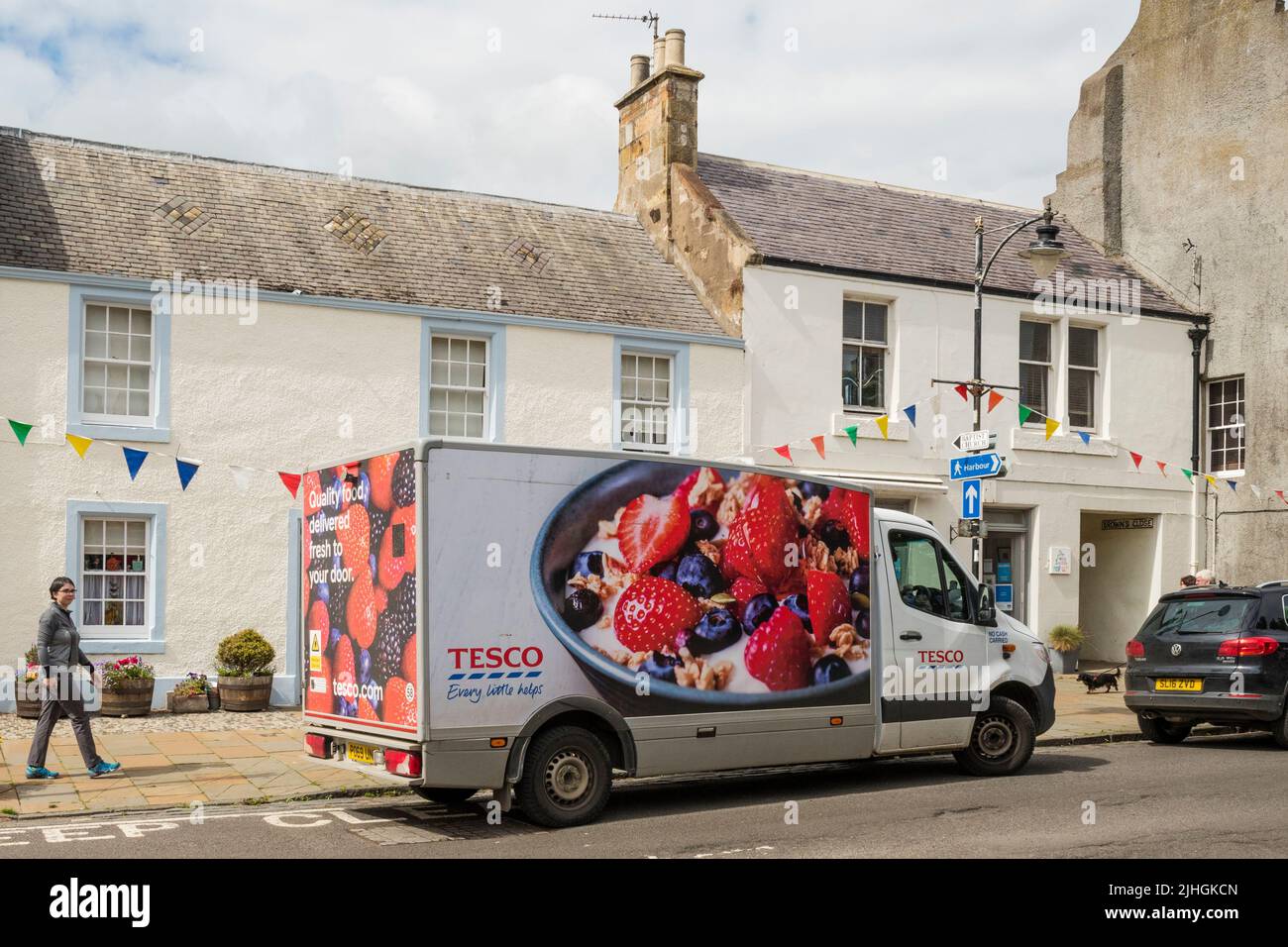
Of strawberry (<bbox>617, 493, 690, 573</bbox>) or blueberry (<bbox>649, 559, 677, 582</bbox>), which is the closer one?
strawberry (<bbox>617, 493, 690, 573</bbox>)

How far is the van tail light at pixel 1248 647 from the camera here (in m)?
13.4

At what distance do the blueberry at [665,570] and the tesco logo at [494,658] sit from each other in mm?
1174

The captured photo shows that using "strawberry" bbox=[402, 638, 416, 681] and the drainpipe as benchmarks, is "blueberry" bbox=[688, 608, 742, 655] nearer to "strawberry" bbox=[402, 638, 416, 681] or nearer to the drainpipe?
"strawberry" bbox=[402, 638, 416, 681]

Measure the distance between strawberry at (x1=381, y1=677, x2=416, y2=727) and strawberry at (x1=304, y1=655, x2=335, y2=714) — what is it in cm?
102

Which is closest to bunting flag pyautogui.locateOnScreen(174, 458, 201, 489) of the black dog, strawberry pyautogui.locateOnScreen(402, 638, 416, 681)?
strawberry pyautogui.locateOnScreen(402, 638, 416, 681)

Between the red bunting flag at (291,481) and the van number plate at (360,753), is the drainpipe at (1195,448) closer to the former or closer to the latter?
the red bunting flag at (291,481)

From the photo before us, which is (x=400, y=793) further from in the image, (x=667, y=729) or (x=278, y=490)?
(x=278, y=490)

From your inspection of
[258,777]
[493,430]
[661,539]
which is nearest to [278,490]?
[493,430]

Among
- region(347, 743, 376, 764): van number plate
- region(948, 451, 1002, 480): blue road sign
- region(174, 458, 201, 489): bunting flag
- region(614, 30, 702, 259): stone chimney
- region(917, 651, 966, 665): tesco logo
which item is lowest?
region(347, 743, 376, 764): van number plate

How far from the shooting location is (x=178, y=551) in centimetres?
1612

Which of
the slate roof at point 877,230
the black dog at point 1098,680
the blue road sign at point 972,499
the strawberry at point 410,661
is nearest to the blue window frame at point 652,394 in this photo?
the slate roof at point 877,230

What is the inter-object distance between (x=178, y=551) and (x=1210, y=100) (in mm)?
18314

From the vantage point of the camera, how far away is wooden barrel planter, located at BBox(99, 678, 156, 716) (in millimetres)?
15336

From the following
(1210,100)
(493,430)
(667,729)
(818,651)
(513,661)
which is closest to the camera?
(513,661)
